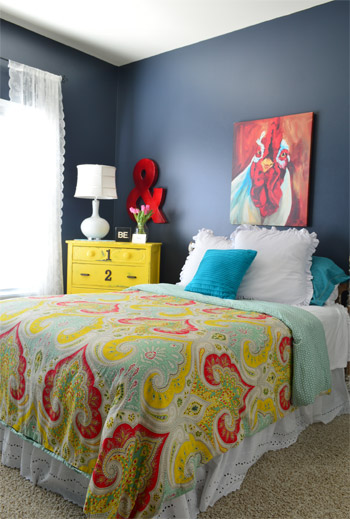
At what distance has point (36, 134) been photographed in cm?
380

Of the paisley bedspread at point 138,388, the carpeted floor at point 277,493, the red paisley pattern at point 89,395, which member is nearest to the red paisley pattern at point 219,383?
the paisley bedspread at point 138,388

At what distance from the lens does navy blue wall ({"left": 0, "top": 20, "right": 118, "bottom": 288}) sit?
12.8ft

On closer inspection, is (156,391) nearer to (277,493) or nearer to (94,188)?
(277,493)

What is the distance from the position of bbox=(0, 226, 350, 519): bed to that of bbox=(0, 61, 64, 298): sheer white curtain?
1.44 m

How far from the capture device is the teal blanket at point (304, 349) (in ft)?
7.02

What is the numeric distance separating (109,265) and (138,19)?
2.00 m

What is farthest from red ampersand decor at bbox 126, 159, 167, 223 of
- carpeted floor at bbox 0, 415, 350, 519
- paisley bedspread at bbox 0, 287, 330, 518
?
carpeted floor at bbox 0, 415, 350, 519

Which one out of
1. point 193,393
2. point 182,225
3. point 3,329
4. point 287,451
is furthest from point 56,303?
point 182,225

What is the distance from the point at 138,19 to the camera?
3527 mm

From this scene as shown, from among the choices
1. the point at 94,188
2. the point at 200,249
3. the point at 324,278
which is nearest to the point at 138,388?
the point at 324,278

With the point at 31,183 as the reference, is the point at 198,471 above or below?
below

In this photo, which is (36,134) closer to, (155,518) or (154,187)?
(154,187)

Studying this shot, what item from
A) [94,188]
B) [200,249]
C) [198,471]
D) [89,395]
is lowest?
[198,471]

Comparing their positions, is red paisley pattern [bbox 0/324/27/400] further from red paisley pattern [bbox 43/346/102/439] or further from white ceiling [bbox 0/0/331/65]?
white ceiling [bbox 0/0/331/65]
